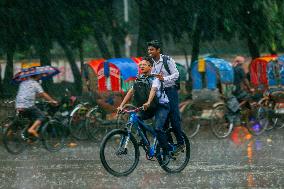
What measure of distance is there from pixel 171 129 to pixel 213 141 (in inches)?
215

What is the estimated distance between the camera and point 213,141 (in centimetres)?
1619

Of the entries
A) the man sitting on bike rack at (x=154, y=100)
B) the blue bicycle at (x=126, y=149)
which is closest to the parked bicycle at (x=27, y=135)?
the blue bicycle at (x=126, y=149)

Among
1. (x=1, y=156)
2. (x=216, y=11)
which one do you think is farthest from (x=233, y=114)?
(x=1, y=156)

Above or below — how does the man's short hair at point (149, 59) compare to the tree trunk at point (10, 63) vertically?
below

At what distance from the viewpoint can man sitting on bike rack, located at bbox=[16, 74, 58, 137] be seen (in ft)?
46.2

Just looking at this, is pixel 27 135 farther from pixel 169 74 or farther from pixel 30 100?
pixel 169 74

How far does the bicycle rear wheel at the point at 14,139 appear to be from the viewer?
14031 millimetres

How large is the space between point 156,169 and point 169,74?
140 centimetres

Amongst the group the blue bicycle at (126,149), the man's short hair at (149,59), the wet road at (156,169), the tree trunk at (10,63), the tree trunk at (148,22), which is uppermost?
the tree trunk at (148,22)

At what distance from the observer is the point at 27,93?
1409cm

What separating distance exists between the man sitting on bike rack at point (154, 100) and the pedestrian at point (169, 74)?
0.46ft

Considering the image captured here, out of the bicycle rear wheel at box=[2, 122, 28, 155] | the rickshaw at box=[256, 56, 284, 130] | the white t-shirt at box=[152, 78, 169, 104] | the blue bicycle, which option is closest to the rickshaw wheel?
the rickshaw at box=[256, 56, 284, 130]

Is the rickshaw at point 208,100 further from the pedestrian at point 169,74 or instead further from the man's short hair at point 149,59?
the man's short hair at point 149,59

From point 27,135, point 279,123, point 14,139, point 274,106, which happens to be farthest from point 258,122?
point 14,139
